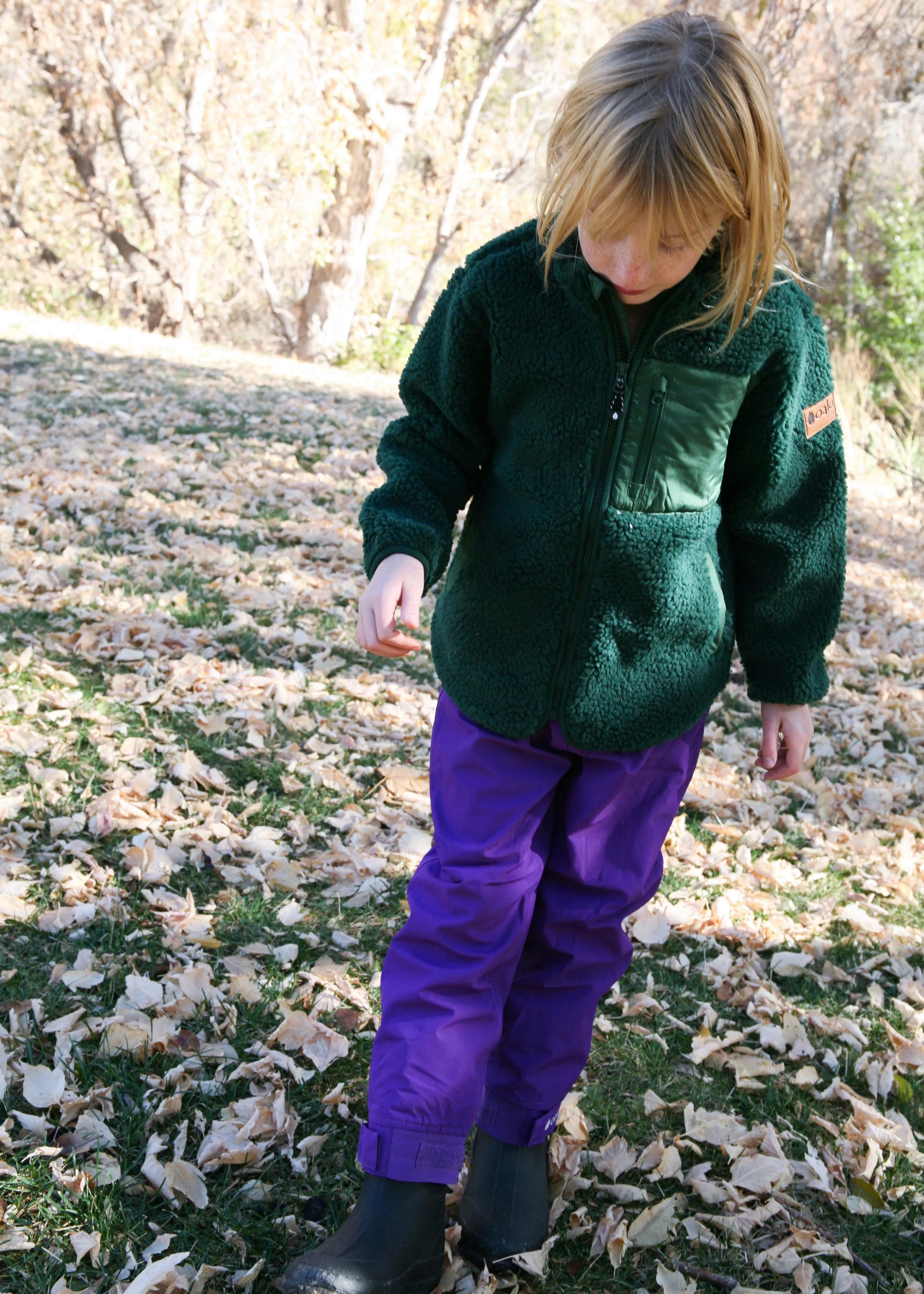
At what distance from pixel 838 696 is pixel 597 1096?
272cm

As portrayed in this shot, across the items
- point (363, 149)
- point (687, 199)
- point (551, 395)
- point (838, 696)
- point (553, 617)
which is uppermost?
point (363, 149)

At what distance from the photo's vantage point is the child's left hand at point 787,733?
1.93 metres

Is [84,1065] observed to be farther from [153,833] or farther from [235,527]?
[235,527]

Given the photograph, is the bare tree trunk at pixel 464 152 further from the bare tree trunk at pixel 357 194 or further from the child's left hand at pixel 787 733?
the child's left hand at pixel 787 733

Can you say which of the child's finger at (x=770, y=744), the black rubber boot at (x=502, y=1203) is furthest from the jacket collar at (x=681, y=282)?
the black rubber boot at (x=502, y=1203)

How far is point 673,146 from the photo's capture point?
1.39m

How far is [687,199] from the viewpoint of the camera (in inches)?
55.4

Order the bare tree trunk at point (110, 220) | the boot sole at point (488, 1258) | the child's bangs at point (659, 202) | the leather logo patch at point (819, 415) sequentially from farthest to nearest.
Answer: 1. the bare tree trunk at point (110, 220)
2. the boot sole at point (488, 1258)
3. the leather logo patch at point (819, 415)
4. the child's bangs at point (659, 202)

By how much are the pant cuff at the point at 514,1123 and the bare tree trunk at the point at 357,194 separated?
12.4m

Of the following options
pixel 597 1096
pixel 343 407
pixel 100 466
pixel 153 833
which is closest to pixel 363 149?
pixel 343 407

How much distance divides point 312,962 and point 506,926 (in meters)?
0.99

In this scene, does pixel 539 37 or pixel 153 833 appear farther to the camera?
pixel 539 37

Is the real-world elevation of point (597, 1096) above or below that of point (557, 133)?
below

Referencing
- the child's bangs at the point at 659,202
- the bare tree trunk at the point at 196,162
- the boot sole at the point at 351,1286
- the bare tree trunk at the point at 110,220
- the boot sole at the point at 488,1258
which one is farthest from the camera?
the bare tree trunk at the point at 110,220
